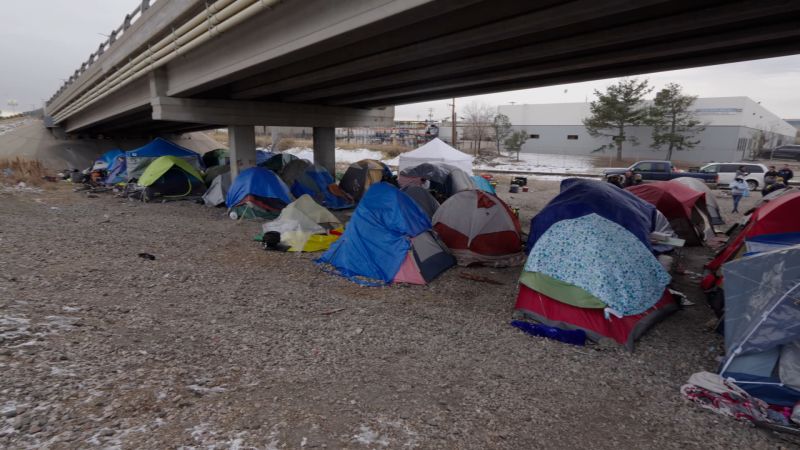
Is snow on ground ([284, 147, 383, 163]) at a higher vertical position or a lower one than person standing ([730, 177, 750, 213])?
higher

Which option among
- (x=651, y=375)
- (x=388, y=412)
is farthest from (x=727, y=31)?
(x=388, y=412)

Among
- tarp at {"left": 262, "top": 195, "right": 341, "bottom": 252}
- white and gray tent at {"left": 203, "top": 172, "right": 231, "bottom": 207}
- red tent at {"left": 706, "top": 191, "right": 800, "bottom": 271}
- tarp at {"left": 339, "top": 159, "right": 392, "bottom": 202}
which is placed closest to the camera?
red tent at {"left": 706, "top": 191, "right": 800, "bottom": 271}

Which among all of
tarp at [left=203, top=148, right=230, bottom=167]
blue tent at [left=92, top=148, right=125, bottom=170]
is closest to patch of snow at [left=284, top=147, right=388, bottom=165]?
tarp at [left=203, top=148, right=230, bottom=167]

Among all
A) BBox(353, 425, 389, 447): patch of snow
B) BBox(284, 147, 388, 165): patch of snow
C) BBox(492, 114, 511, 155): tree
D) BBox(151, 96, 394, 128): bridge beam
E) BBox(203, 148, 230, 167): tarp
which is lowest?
BBox(353, 425, 389, 447): patch of snow

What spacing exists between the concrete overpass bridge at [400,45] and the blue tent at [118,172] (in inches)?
150

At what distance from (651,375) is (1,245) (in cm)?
1055

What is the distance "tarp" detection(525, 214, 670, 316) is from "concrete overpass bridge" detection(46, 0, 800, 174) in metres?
3.19

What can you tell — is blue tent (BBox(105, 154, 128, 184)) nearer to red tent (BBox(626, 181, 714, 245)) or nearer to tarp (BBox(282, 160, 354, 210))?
tarp (BBox(282, 160, 354, 210))

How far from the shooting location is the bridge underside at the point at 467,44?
237 inches

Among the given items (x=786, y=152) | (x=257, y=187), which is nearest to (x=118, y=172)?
(x=257, y=187)

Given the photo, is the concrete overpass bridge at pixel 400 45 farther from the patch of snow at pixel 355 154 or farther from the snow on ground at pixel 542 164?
the patch of snow at pixel 355 154

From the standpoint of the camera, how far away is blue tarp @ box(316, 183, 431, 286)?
7.28 meters

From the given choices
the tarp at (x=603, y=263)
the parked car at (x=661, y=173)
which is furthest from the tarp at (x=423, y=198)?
the parked car at (x=661, y=173)

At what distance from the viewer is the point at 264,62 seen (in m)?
8.56
